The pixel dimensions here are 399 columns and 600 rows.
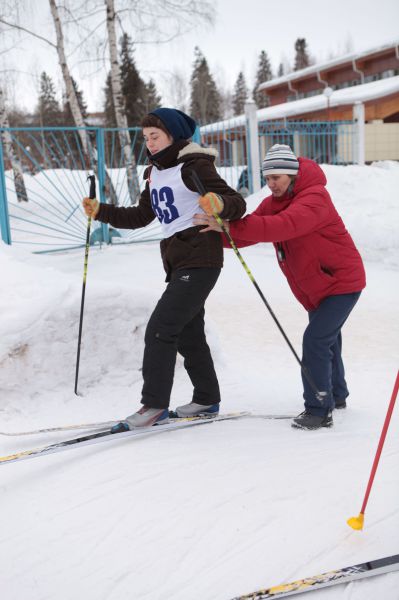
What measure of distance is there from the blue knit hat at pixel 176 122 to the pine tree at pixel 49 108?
4480 cm

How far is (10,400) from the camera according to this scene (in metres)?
3.49

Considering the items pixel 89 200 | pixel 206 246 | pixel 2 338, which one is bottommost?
pixel 2 338

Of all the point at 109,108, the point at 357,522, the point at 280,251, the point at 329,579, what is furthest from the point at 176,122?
the point at 109,108

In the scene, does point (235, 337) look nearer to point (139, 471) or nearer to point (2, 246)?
point (2, 246)

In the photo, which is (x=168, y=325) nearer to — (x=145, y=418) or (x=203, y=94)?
(x=145, y=418)

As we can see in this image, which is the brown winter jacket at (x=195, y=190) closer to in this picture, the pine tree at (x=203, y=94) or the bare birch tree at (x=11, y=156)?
the bare birch tree at (x=11, y=156)

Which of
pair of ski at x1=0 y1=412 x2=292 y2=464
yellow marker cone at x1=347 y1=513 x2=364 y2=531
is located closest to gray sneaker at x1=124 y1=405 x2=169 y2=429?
pair of ski at x1=0 y1=412 x2=292 y2=464

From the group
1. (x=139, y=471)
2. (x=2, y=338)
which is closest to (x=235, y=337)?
(x=2, y=338)

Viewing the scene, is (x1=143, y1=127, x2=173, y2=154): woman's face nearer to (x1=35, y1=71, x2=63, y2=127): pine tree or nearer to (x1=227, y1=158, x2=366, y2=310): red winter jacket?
(x1=227, y1=158, x2=366, y2=310): red winter jacket

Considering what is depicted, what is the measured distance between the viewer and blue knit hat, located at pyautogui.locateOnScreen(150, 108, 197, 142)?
Result: 2.83 m

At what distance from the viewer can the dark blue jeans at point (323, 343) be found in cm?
311

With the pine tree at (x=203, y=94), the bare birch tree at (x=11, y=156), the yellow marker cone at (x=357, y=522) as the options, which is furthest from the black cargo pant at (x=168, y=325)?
the pine tree at (x=203, y=94)

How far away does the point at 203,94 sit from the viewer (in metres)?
51.0

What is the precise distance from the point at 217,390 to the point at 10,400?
1.26 m
